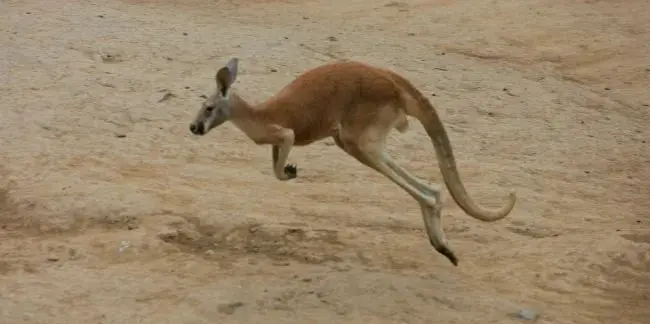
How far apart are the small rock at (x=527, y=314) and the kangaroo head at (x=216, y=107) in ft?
5.42

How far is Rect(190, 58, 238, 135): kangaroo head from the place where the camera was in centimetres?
412

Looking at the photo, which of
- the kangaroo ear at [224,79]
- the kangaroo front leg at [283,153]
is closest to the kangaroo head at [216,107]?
the kangaroo ear at [224,79]

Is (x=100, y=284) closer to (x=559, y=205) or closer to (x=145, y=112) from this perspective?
(x=145, y=112)

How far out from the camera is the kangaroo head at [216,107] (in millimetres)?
4125

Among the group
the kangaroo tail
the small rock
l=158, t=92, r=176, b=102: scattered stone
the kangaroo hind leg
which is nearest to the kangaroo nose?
the kangaroo hind leg

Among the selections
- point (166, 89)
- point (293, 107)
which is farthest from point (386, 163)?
point (166, 89)

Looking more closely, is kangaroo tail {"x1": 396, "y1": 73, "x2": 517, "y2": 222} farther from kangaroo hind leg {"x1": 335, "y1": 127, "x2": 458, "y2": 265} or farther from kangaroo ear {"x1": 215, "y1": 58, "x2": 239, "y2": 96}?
kangaroo ear {"x1": 215, "y1": 58, "x2": 239, "y2": 96}

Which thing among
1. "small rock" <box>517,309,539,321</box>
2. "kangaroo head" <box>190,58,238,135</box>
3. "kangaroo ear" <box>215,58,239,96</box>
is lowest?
"small rock" <box>517,309,539,321</box>

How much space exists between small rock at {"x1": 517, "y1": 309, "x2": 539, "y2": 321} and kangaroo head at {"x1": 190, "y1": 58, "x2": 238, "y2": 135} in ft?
5.42

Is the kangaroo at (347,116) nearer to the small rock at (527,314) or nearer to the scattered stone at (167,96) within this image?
the small rock at (527,314)

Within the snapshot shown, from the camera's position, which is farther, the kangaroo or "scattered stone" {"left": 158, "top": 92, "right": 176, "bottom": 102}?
"scattered stone" {"left": 158, "top": 92, "right": 176, "bottom": 102}

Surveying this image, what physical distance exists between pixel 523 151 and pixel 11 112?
3638 mm

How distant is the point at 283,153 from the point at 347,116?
39 centimetres

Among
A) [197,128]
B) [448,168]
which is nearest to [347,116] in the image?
[448,168]
